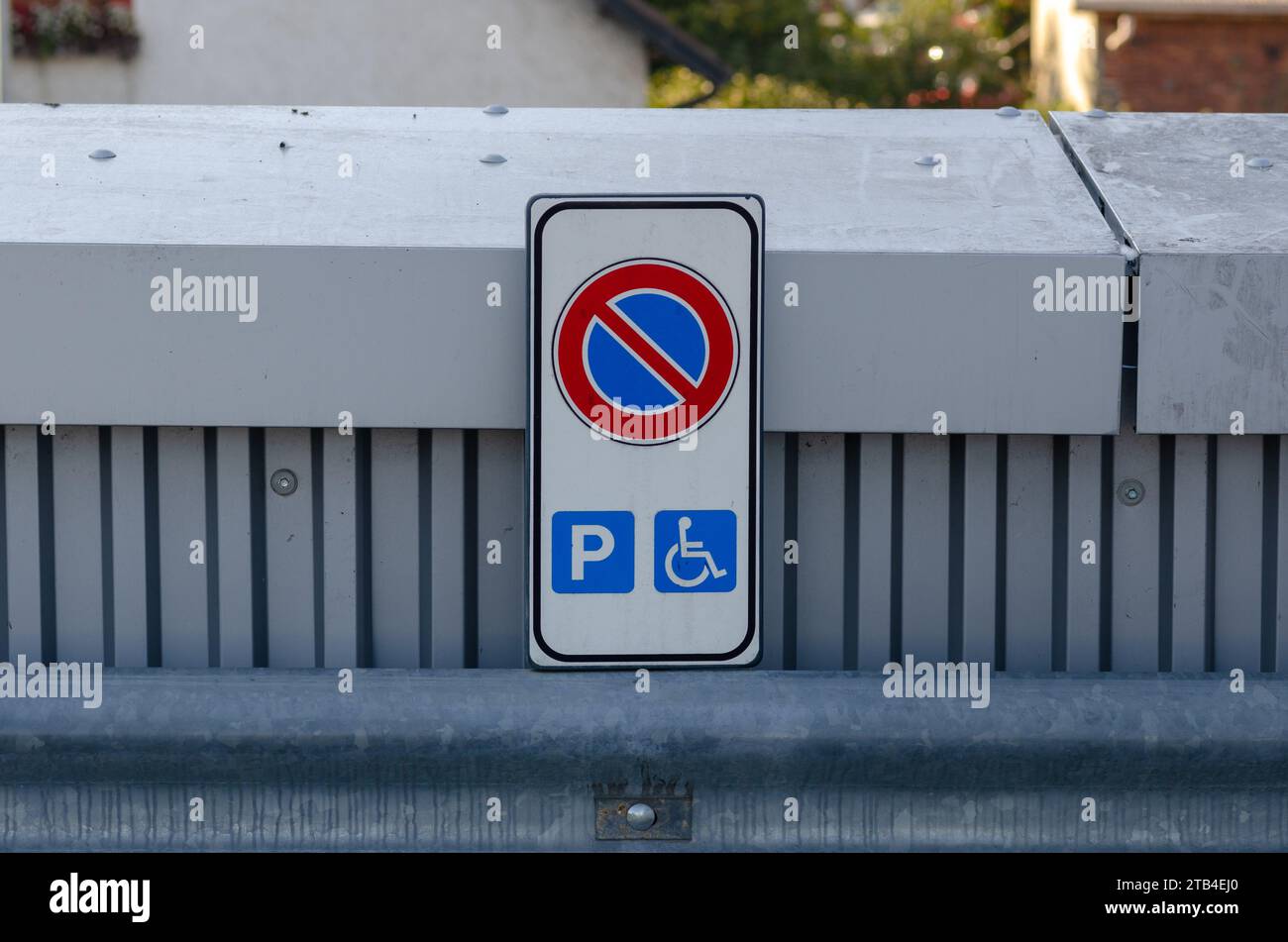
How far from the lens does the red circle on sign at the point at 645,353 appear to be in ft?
8.79

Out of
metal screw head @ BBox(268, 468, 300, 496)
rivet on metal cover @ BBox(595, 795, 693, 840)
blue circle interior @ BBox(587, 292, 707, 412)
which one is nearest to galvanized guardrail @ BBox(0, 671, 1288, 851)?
rivet on metal cover @ BBox(595, 795, 693, 840)

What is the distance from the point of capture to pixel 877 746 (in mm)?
2670

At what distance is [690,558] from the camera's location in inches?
107

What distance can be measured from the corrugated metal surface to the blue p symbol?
0.80ft

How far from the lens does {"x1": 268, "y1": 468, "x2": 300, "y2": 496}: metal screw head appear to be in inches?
115

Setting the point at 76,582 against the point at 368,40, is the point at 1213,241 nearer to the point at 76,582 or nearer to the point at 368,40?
the point at 76,582

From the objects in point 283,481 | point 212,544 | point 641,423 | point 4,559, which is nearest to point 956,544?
point 641,423

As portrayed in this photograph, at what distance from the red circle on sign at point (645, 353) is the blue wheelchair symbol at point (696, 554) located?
16 centimetres

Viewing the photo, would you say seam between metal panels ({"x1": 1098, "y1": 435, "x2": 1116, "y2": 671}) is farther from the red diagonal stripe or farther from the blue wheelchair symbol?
the red diagonal stripe
